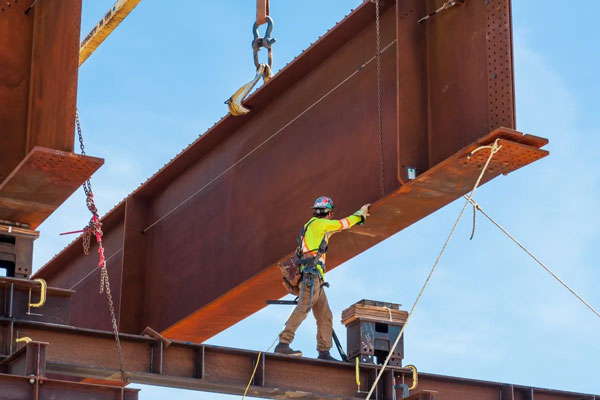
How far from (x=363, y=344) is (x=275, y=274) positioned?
182cm

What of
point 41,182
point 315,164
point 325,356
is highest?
point 315,164

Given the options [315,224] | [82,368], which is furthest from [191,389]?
[315,224]

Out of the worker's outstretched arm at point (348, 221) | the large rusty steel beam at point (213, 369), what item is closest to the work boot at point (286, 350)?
the large rusty steel beam at point (213, 369)

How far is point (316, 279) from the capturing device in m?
17.1

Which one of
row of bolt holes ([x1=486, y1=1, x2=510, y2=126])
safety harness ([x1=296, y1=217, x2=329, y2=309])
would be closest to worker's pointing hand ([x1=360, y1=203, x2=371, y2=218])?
safety harness ([x1=296, y1=217, x2=329, y2=309])

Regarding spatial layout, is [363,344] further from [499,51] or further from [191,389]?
[499,51]

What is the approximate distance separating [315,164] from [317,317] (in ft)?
6.73

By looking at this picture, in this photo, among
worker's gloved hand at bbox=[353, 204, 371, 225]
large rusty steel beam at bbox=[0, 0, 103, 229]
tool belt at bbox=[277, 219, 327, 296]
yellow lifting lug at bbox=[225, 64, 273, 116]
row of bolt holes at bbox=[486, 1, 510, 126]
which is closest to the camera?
row of bolt holes at bbox=[486, 1, 510, 126]

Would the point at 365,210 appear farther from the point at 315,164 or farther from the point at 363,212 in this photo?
the point at 315,164

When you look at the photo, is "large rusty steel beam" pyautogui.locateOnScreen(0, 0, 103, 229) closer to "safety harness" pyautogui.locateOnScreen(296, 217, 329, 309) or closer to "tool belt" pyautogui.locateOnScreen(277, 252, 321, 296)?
"safety harness" pyautogui.locateOnScreen(296, 217, 329, 309)

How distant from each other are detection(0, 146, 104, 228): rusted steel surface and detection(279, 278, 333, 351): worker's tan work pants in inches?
123

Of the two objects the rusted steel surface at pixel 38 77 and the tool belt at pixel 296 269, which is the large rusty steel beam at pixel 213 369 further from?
the rusted steel surface at pixel 38 77

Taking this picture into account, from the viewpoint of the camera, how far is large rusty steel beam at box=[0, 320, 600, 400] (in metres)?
15.8

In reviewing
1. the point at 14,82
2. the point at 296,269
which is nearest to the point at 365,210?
the point at 296,269
